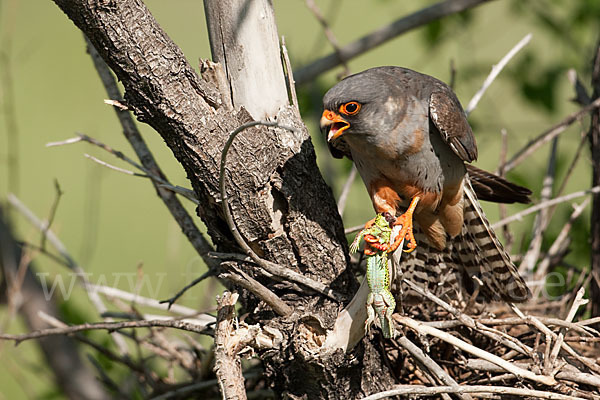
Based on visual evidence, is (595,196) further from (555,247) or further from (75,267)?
(75,267)

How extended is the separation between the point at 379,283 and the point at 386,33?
203cm

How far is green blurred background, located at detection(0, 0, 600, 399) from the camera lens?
455 centimetres

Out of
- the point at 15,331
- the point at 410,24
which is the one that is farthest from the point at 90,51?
the point at 15,331

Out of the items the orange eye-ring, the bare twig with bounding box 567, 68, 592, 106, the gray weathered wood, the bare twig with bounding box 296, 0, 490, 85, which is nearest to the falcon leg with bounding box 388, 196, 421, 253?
the orange eye-ring

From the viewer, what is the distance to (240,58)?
2717 millimetres

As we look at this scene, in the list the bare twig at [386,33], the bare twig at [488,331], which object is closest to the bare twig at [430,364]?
the bare twig at [488,331]

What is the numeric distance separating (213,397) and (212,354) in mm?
407

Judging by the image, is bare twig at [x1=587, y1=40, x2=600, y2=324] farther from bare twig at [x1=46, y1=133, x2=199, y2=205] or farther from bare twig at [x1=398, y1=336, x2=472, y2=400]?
bare twig at [x1=46, y1=133, x2=199, y2=205]

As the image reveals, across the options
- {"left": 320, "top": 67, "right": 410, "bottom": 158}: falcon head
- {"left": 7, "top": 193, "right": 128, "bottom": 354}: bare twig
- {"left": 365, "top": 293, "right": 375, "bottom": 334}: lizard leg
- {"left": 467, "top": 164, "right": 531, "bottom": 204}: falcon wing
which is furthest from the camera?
{"left": 7, "top": 193, "right": 128, "bottom": 354}: bare twig

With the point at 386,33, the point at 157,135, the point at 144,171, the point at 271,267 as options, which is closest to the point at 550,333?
the point at 271,267

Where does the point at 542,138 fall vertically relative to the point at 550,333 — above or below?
above

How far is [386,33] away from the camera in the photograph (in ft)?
13.1

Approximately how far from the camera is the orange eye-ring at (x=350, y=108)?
3141 mm

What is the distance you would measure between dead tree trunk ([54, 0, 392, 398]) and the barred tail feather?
897 millimetres
